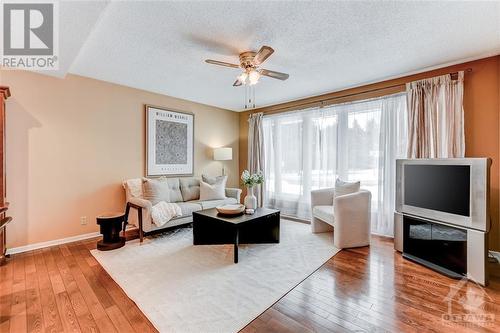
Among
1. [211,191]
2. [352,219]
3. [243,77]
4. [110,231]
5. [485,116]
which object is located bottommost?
[110,231]

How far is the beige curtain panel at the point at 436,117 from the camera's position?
117 inches

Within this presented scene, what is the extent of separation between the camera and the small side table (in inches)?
122

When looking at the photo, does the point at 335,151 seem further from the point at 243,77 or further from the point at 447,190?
the point at 243,77

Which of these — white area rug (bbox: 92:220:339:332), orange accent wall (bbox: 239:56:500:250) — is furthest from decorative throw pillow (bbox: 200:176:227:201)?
orange accent wall (bbox: 239:56:500:250)

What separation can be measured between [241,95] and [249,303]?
12.0 feet

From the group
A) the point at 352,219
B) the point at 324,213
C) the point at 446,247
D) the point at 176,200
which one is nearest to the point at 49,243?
the point at 176,200

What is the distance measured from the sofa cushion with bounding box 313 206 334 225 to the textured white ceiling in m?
2.08

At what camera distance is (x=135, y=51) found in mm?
2707

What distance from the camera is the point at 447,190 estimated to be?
2531 millimetres

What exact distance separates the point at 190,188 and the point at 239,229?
174 centimetres

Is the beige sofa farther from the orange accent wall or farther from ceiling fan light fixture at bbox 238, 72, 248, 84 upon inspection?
the orange accent wall

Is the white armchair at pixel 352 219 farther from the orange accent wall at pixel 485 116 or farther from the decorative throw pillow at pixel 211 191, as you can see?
the decorative throw pillow at pixel 211 191

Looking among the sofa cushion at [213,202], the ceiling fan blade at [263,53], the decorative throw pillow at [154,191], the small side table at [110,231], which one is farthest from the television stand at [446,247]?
the small side table at [110,231]

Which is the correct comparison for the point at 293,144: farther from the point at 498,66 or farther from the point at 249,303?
the point at 249,303
